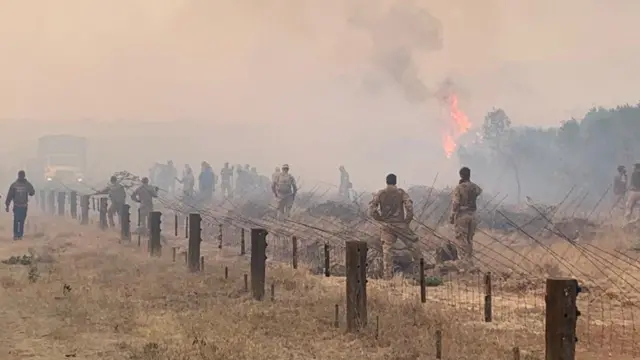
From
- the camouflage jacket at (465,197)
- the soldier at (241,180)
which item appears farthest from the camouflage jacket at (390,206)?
the soldier at (241,180)

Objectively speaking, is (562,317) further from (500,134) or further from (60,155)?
(60,155)

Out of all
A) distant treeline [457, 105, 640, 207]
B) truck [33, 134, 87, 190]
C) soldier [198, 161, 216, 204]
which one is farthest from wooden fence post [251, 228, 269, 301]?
truck [33, 134, 87, 190]

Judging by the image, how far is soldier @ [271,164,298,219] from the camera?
61.8 ft

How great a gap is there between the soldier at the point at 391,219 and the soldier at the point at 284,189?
7.02 meters

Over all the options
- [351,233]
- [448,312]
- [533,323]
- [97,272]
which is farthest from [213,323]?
[351,233]

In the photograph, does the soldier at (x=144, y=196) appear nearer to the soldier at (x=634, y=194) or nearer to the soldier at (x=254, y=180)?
the soldier at (x=634, y=194)

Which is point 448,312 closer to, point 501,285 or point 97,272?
point 501,285

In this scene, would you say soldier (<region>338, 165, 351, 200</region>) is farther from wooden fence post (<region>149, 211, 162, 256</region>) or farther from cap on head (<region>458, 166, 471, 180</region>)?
cap on head (<region>458, 166, 471, 180</region>)

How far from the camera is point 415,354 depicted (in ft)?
19.8

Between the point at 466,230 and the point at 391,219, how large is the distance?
1.63 meters

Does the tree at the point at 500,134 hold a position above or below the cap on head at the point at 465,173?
above

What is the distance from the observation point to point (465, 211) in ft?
40.5

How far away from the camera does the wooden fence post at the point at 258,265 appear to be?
8759 mm

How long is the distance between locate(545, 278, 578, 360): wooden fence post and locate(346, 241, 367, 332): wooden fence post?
2.65m
